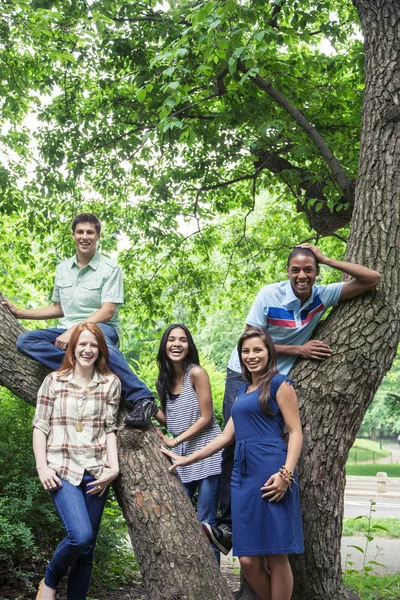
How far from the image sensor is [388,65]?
520 cm

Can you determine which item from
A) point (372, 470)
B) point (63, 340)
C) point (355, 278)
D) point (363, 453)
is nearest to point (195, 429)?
point (63, 340)

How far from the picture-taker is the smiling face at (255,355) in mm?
4219

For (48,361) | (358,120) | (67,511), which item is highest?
(358,120)

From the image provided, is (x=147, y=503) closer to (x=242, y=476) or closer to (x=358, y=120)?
(x=242, y=476)

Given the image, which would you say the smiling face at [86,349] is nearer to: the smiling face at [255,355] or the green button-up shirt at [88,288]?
the green button-up shirt at [88,288]

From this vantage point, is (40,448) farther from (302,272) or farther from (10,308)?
(302,272)

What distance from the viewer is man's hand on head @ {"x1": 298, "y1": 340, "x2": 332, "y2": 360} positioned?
4.60 meters

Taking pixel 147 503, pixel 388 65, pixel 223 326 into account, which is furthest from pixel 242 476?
pixel 223 326

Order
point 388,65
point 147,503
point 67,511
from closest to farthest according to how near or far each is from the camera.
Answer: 1. point 67,511
2. point 147,503
3. point 388,65

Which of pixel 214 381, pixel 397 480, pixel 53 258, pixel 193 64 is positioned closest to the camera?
pixel 193 64

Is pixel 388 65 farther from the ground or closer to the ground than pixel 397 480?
farther from the ground

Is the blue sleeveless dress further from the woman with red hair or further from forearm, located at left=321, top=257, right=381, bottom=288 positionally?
forearm, located at left=321, top=257, right=381, bottom=288

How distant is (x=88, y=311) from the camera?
4.83m

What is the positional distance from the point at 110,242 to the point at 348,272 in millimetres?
7841
